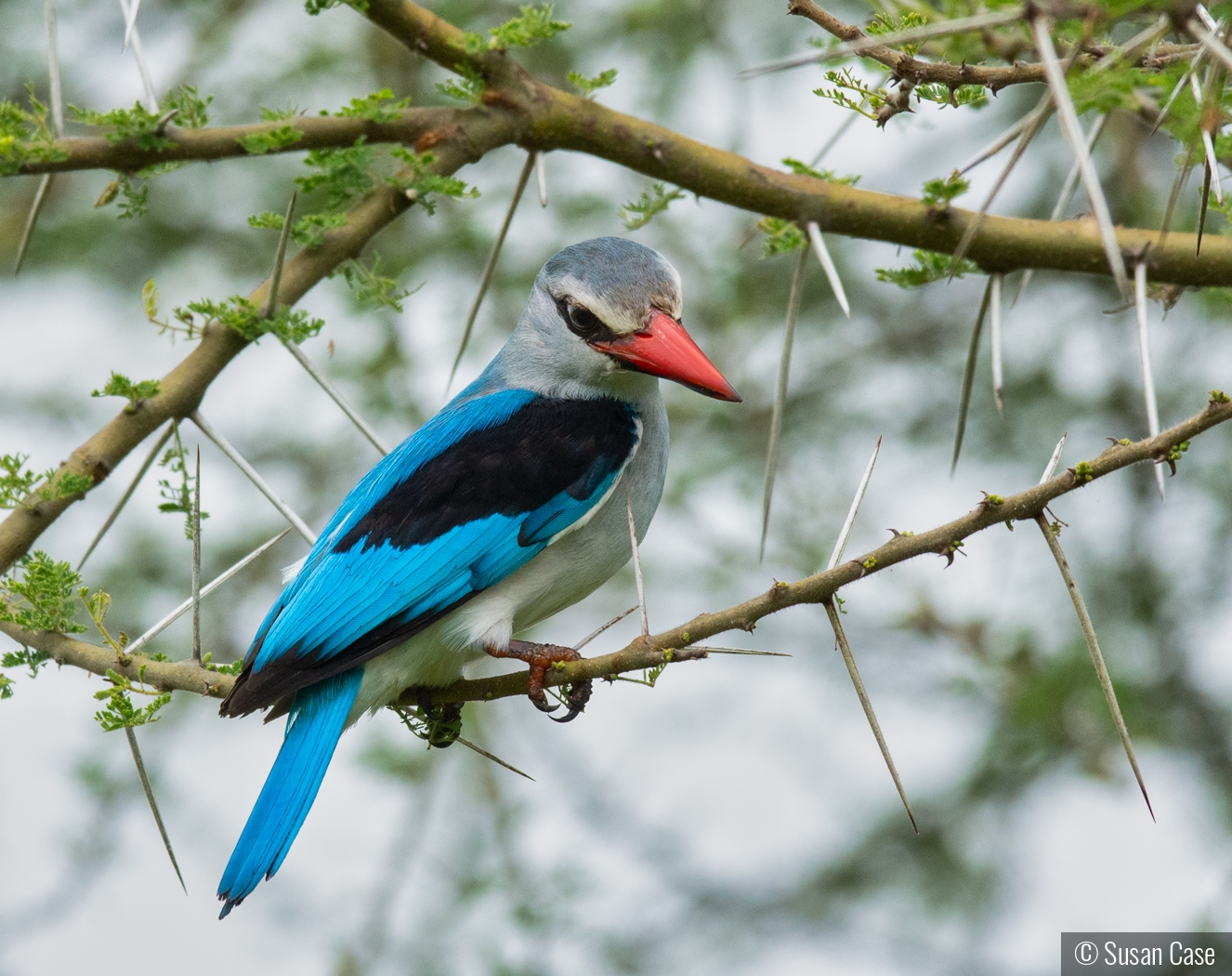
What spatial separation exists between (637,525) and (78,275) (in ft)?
13.5

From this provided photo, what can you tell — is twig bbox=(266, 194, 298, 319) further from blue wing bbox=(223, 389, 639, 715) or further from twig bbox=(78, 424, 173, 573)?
blue wing bbox=(223, 389, 639, 715)

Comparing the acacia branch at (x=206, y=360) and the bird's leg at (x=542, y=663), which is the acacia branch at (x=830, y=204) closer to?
the acacia branch at (x=206, y=360)

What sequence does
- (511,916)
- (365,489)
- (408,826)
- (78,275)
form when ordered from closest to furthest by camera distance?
(365,489) < (511,916) < (408,826) < (78,275)

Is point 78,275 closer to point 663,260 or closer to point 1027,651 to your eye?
point 663,260

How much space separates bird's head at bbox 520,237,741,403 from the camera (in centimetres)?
361

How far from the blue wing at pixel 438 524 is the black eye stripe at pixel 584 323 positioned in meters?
0.20

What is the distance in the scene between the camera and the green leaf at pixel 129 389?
2678mm

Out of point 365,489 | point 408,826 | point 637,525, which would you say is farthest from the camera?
point 408,826

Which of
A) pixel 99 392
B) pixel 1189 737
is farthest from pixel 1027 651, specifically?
pixel 99 392

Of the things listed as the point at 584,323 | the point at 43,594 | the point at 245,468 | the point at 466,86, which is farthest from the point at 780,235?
the point at 43,594

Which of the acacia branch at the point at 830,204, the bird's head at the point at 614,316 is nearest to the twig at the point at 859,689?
the acacia branch at the point at 830,204

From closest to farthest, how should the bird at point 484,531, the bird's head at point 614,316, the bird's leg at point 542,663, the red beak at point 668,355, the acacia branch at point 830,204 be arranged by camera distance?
the acacia branch at point 830,204 < the bird's leg at point 542,663 < the bird at point 484,531 < the red beak at point 668,355 < the bird's head at point 614,316

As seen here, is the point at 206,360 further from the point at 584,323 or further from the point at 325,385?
the point at 584,323

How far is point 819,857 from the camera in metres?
6.74
